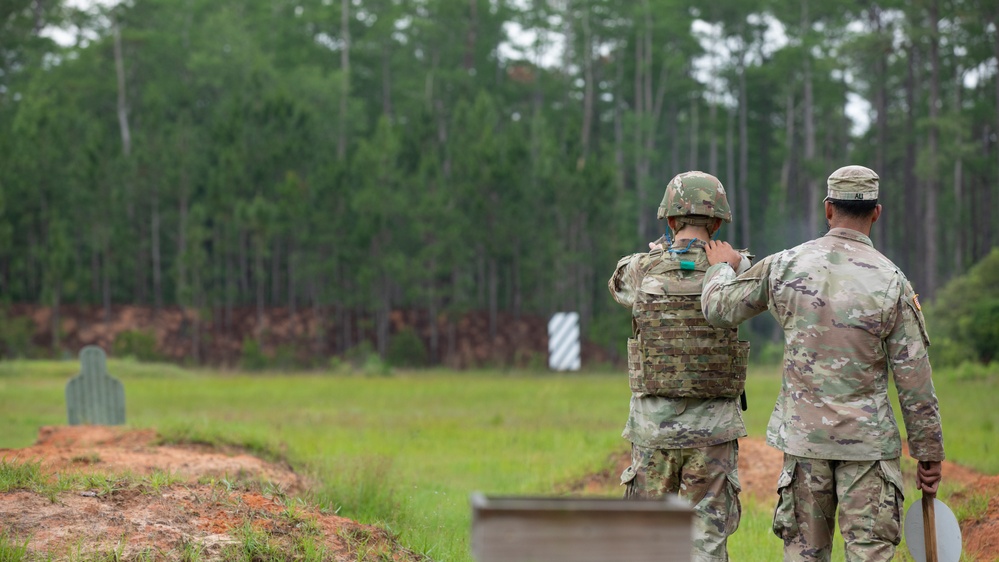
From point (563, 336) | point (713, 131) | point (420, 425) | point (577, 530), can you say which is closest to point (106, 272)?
point (563, 336)

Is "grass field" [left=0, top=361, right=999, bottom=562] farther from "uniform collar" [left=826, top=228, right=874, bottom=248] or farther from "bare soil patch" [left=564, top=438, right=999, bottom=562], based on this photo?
"uniform collar" [left=826, top=228, right=874, bottom=248]

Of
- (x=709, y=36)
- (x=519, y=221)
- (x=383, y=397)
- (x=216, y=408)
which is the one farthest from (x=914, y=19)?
(x=216, y=408)

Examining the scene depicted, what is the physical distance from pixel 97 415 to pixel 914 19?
3789 cm

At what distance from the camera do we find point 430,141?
39.5 metres

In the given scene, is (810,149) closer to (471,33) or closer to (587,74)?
(587,74)

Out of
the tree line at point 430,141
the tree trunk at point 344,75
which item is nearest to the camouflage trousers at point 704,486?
the tree line at point 430,141

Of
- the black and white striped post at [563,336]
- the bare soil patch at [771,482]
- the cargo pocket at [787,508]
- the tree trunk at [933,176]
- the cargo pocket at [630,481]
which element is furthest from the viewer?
the tree trunk at [933,176]

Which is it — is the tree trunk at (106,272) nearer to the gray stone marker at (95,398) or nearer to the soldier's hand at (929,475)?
the gray stone marker at (95,398)

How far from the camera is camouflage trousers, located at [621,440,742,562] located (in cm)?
536

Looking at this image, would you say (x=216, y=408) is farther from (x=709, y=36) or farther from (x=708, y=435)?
(x=709, y=36)

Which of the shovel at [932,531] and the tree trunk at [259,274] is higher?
the tree trunk at [259,274]

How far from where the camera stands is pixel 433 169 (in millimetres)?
36188

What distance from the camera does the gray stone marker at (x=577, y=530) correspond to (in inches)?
108

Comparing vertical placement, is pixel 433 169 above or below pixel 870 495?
above
